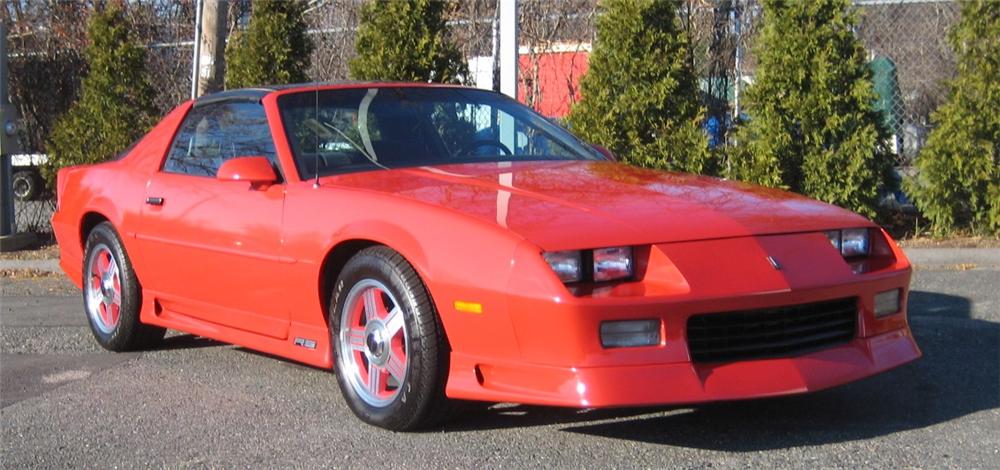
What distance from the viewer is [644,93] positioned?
10.0 m

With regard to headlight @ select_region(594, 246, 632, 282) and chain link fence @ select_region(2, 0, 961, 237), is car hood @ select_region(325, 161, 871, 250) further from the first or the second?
chain link fence @ select_region(2, 0, 961, 237)

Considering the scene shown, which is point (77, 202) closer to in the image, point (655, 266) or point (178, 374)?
point (178, 374)

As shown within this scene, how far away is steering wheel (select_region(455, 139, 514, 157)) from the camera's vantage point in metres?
5.30

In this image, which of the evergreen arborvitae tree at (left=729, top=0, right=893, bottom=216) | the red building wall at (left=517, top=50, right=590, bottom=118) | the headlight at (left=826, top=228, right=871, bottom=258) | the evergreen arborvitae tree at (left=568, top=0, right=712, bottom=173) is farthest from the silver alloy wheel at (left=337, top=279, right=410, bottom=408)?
the red building wall at (left=517, top=50, right=590, bottom=118)

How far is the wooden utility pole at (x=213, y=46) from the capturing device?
11133mm

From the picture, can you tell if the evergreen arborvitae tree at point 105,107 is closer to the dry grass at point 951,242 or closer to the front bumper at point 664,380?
the dry grass at point 951,242

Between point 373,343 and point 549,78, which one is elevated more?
point 549,78

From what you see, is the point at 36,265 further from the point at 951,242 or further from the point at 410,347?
the point at 951,242

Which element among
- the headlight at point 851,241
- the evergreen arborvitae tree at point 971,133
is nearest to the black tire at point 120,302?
the headlight at point 851,241

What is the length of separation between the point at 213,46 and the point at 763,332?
8.27 metres

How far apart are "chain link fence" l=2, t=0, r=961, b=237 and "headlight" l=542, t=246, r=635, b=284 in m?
6.58

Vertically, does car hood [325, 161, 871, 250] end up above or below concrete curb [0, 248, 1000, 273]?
above

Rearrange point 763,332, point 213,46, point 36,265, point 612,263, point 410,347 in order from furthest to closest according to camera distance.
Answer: point 213,46, point 36,265, point 410,347, point 763,332, point 612,263

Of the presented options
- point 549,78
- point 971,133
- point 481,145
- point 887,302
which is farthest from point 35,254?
point 887,302
